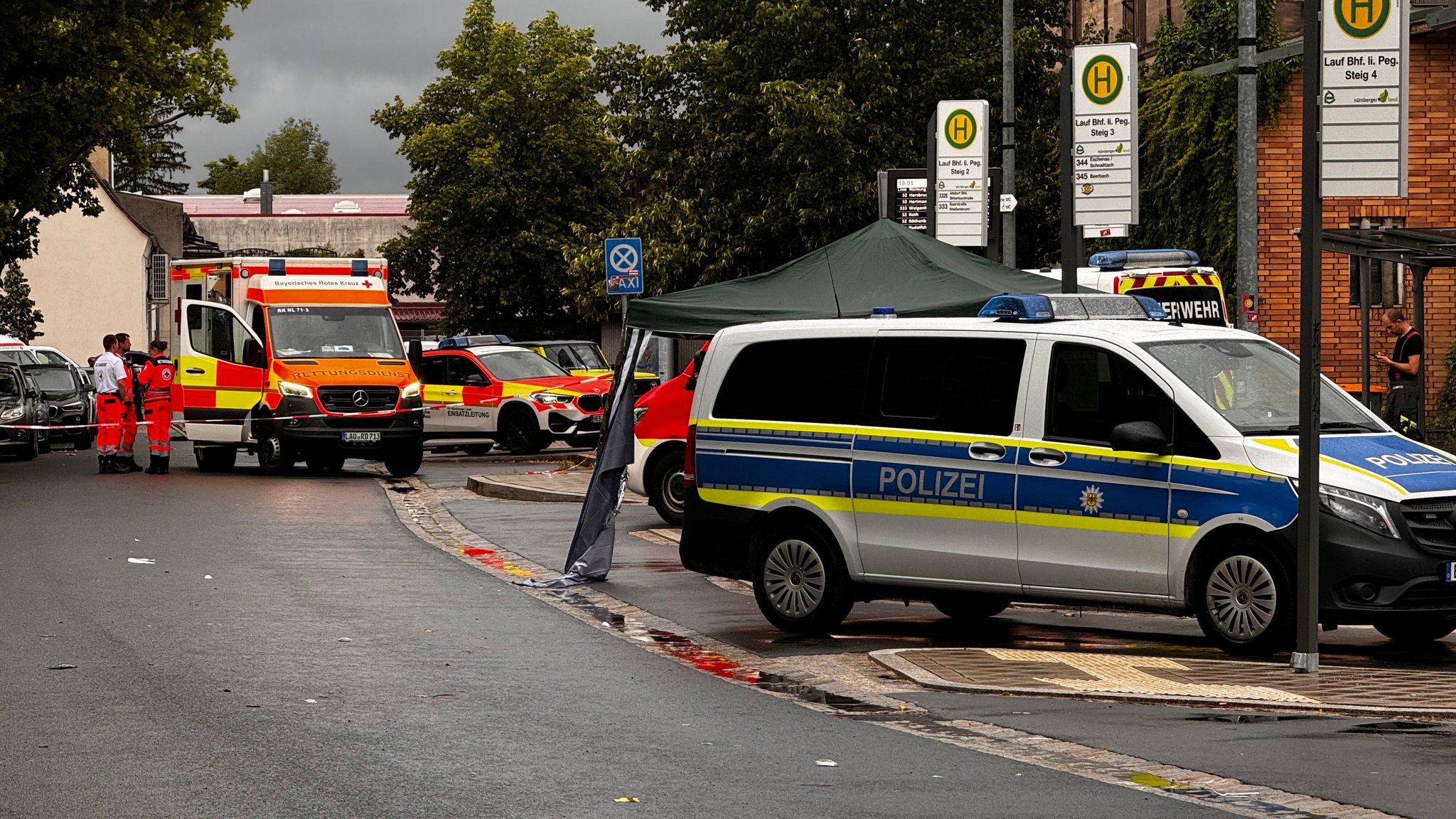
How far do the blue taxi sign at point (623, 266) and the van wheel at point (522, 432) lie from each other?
841cm

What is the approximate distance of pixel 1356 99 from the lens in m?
10.0

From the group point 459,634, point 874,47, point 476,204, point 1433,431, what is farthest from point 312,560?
point 476,204

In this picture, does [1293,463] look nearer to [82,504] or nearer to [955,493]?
[955,493]

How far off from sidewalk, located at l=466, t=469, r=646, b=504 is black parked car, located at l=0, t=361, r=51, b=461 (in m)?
10.1

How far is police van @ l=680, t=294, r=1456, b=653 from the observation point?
33.3 ft

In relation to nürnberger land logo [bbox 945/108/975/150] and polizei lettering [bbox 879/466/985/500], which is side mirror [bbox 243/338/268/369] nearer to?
nürnberger land logo [bbox 945/108/975/150]

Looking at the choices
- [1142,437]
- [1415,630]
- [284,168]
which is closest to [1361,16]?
[1142,437]

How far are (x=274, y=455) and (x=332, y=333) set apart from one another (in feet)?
6.22

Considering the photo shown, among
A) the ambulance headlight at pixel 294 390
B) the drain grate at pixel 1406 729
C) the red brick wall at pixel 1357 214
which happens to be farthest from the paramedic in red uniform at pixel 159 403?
the drain grate at pixel 1406 729

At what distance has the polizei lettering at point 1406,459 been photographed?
10.3m

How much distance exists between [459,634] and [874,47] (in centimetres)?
3130

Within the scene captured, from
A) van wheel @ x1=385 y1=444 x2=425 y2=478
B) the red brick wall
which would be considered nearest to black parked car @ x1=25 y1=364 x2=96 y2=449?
van wheel @ x1=385 y1=444 x2=425 y2=478

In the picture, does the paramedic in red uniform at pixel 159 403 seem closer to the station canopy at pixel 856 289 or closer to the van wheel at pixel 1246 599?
the station canopy at pixel 856 289

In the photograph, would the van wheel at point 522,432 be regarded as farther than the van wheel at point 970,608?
Yes
